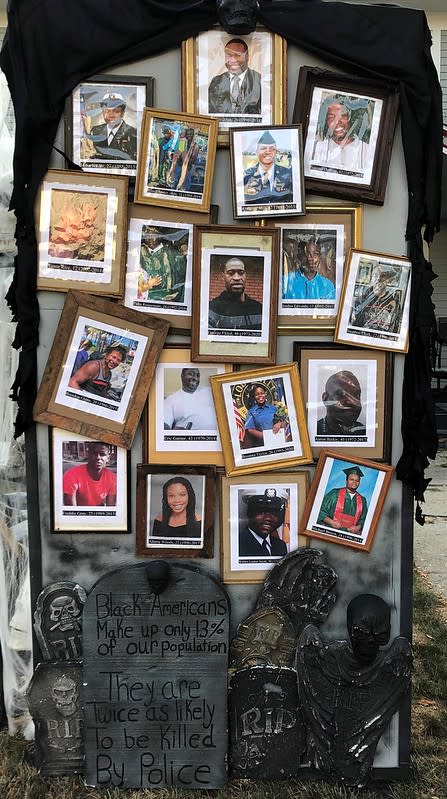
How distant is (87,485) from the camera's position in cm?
252

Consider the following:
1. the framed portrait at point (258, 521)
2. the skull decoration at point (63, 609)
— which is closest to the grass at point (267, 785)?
the skull decoration at point (63, 609)

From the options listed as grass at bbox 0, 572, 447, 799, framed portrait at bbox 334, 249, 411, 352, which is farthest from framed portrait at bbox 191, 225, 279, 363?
grass at bbox 0, 572, 447, 799

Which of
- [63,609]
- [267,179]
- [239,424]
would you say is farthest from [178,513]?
[267,179]

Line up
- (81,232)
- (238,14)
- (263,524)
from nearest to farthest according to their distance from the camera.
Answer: (238,14) < (81,232) < (263,524)

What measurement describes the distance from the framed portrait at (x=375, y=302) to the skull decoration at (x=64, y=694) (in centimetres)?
167

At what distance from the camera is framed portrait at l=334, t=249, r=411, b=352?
2.46m

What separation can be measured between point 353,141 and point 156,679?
2.15 meters

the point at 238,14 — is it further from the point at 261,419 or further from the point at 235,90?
the point at 261,419

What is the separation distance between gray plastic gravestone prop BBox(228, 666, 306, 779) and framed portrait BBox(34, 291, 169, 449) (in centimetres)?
102

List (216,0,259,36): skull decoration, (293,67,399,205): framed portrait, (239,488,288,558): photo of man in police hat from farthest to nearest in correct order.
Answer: (239,488,288,558): photo of man in police hat
(293,67,399,205): framed portrait
(216,0,259,36): skull decoration

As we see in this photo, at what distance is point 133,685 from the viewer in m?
2.55

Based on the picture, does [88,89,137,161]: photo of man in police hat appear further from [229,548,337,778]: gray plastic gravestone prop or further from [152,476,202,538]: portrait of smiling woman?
[229,548,337,778]: gray plastic gravestone prop

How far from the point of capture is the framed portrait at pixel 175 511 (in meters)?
2.51

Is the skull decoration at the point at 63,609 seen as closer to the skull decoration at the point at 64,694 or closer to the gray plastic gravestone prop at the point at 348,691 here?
the skull decoration at the point at 64,694
